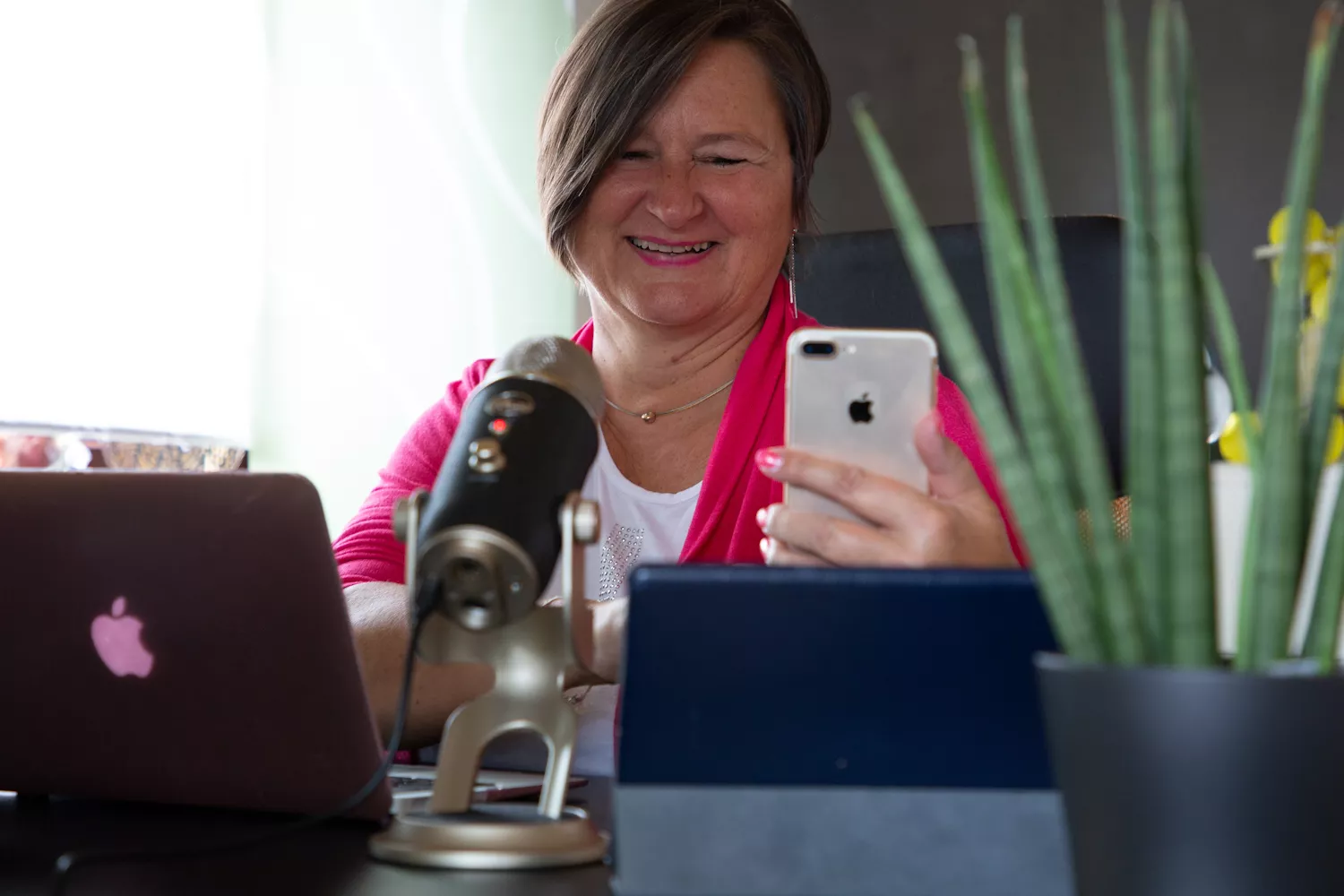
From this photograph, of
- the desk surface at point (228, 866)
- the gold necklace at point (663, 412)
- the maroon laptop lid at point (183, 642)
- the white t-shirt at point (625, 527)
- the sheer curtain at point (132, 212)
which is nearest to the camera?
the desk surface at point (228, 866)

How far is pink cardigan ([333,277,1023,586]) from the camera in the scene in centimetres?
141

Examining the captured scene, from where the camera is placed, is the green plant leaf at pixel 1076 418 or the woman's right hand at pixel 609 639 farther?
the woman's right hand at pixel 609 639

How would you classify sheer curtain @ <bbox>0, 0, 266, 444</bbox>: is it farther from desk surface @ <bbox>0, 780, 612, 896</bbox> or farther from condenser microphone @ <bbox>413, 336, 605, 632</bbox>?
condenser microphone @ <bbox>413, 336, 605, 632</bbox>

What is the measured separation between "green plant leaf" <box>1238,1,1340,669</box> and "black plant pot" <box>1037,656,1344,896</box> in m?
0.03

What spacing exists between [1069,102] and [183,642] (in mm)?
2476

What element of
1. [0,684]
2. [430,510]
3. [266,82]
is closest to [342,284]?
[266,82]

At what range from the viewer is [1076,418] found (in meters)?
0.44

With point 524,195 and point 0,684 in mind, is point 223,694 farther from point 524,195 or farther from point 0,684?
point 524,195

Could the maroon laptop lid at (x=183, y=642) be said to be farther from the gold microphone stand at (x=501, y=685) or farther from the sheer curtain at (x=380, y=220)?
the sheer curtain at (x=380, y=220)

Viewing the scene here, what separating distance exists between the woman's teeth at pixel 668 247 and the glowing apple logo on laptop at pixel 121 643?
914 millimetres

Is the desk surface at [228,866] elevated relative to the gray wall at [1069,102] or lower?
lower

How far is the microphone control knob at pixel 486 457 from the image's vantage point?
0.68 metres

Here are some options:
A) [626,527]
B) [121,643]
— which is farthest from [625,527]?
[121,643]

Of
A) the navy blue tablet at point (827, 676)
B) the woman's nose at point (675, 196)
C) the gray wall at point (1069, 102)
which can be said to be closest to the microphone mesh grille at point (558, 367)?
the navy blue tablet at point (827, 676)
